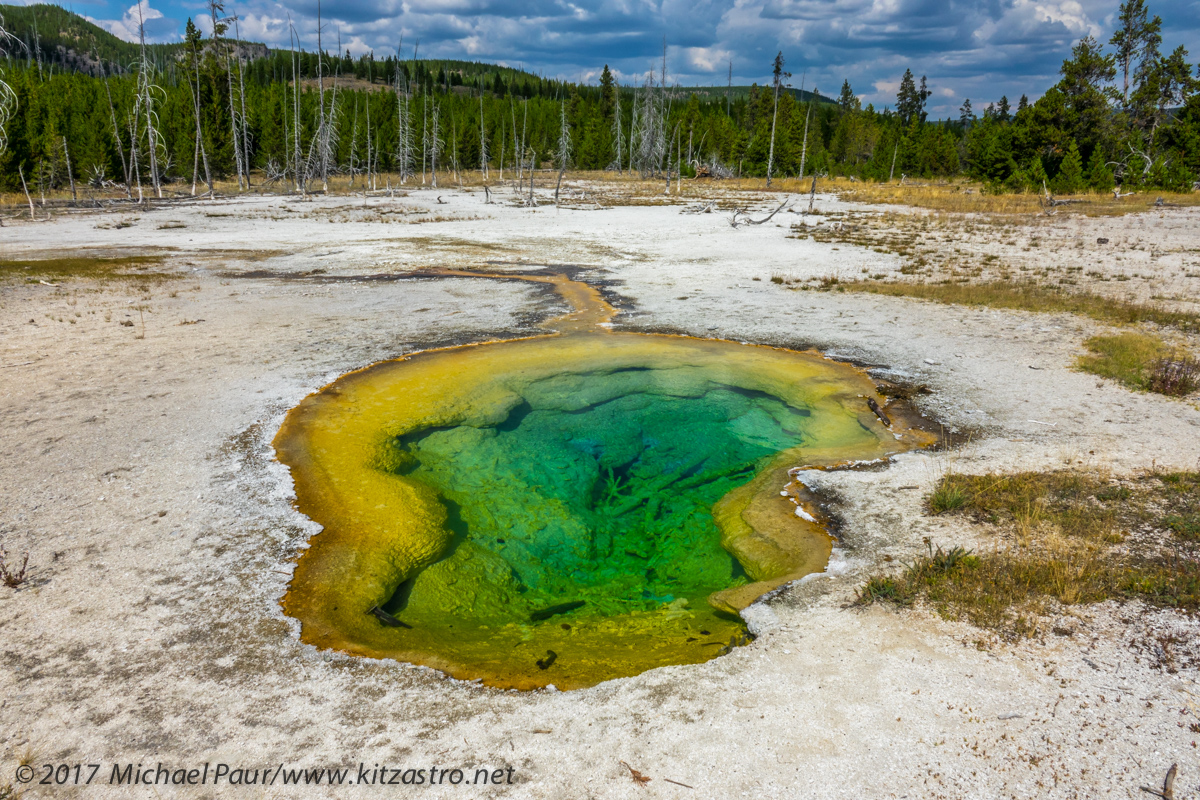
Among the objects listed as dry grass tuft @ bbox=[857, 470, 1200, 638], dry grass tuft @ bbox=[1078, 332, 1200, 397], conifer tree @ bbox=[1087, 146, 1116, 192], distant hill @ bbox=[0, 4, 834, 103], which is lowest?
dry grass tuft @ bbox=[857, 470, 1200, 638]

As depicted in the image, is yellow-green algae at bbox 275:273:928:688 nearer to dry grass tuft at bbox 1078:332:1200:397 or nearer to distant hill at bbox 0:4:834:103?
dry grass tuft at bbox 1078:332:1200:397

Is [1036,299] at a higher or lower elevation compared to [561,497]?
higher

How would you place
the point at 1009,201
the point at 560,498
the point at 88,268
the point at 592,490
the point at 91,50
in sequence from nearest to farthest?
the point at 560,498, the point at 592,490, the point at 88,268, the point at 1009,201, the point at 91,50

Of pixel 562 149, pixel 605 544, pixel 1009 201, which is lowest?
pixel 605 544

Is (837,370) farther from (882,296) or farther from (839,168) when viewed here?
(839,168)

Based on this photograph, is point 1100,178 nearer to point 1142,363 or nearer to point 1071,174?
point 1071,174

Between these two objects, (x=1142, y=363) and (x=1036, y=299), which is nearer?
(x=1142, y=363)

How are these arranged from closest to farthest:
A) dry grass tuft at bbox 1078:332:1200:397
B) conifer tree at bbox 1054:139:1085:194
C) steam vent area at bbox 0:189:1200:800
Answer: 1. steam vent area at bbox 0:189:1200:800
2. dry grass tuft at bbox 1078:332:1200:397
3. conifer tree at bbox 1054:139:1085:194

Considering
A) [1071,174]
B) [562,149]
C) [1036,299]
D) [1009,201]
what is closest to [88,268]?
[1036,299]

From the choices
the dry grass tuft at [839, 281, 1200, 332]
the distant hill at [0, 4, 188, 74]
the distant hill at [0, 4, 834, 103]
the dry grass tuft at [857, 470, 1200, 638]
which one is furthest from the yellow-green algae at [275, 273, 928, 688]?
the distant hill at [0, 4, 188, 74]
